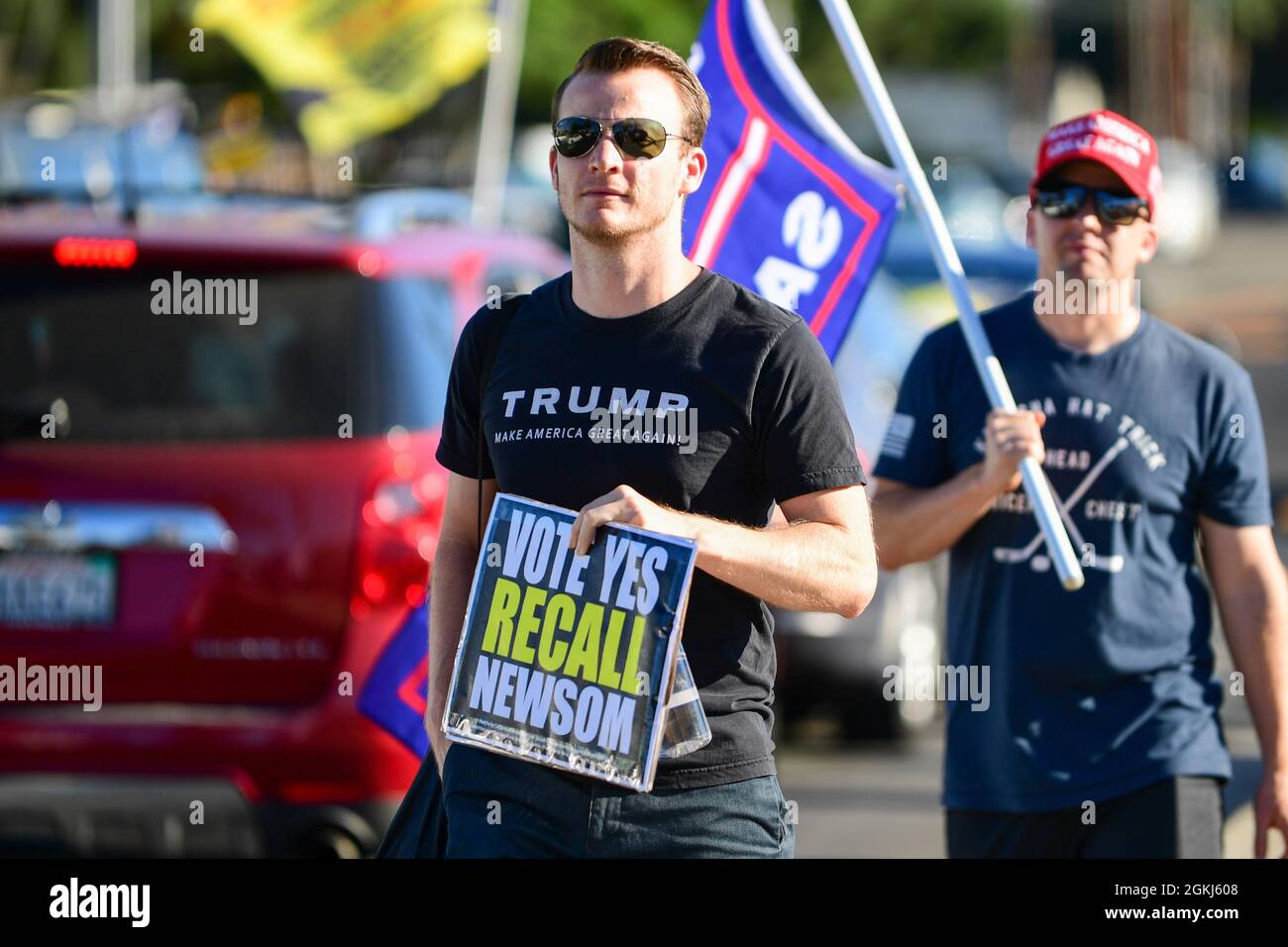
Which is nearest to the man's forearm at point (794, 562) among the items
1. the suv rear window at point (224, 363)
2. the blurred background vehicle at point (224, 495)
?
the blurred background vehicle at point (224, 495)

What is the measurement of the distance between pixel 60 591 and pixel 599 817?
269cm

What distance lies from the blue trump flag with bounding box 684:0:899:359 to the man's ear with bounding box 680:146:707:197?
1.20 meters

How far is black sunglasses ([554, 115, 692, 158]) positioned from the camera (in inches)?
127

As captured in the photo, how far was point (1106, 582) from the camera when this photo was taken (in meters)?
4.13

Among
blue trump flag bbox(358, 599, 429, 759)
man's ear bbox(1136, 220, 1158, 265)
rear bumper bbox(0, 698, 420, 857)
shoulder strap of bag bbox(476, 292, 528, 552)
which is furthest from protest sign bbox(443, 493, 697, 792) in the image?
rear bumper bbox(0, 698, 420, 857)

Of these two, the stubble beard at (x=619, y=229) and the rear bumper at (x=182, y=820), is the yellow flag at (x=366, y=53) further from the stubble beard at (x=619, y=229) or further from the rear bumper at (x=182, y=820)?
the stubble beard at (x=619, y=229)

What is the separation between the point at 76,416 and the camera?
561 centimetres

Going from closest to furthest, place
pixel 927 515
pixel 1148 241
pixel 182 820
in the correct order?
pixel 927 515 → pixel 1148 241 → pixel 182 820

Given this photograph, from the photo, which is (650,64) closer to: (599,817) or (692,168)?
(692,168)

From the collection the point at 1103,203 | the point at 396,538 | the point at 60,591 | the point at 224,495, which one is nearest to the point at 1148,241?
the point at 1103,203

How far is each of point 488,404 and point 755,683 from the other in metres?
0.62

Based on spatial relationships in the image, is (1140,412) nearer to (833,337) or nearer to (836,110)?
(833,337)

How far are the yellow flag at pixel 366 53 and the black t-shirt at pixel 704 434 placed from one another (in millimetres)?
6283

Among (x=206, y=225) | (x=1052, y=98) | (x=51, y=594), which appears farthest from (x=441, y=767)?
(x=1052, y=98)
